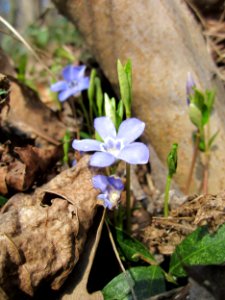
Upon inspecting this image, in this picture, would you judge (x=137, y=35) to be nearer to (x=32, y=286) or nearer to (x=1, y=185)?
(x=1, y=185)

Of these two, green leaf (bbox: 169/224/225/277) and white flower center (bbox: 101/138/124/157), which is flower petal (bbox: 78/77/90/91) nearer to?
white flower center (bbox: 101/138/124/157)

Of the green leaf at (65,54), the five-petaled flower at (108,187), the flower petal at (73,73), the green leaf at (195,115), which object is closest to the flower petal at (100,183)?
the five-petaled flower at (108,187)

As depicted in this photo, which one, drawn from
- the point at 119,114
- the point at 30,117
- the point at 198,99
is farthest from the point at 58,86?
the point at 198,99

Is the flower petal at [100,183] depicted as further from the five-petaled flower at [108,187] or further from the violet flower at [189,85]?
the violet flower at [189,85]

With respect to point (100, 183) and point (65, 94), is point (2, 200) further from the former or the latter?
point (65, 94)

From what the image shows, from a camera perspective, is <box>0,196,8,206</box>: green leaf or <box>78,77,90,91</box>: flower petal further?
<box>78,77,90,91</box>: flower petal

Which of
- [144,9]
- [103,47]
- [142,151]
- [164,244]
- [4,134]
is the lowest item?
[164,244]

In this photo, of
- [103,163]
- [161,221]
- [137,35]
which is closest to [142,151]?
[103,163]

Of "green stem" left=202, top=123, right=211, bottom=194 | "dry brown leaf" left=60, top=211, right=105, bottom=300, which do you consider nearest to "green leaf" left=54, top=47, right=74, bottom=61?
"green stem" left=202, top=123, right=211, bottom=194
